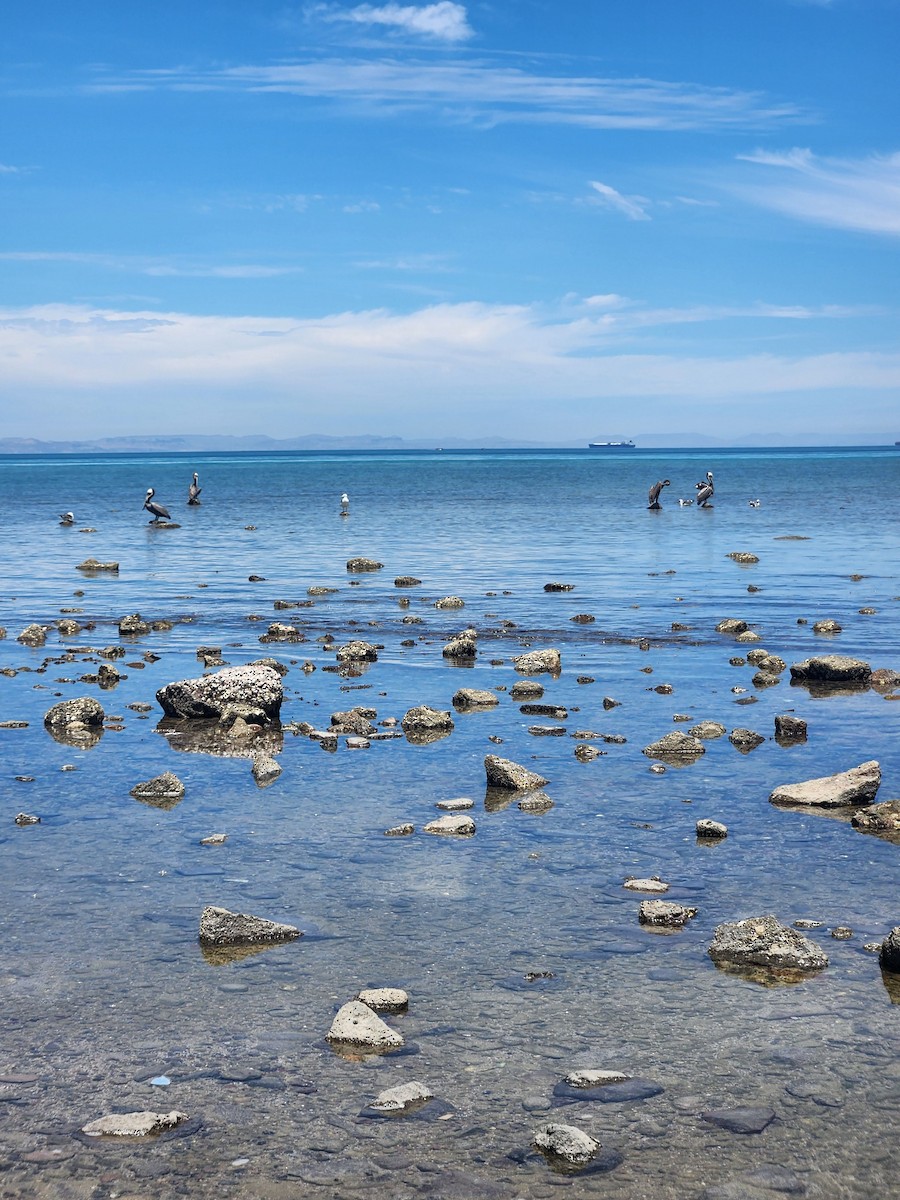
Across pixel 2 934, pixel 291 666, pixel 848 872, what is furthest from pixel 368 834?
pixel 291 666

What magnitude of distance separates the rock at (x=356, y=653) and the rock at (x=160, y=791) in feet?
27.5

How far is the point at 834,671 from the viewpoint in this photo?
19500 mm

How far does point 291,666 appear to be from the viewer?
21.4 m

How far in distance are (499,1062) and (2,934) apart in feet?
13.6

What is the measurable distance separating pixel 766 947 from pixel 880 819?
354cm

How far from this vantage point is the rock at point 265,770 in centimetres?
1390

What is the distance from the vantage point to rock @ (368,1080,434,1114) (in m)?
7.15

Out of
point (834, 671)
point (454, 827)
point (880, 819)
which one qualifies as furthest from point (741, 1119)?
point (834, 671)

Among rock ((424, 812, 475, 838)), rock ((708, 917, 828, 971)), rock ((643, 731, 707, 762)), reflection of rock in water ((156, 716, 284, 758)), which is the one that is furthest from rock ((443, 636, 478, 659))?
rock ((708, 917, 828, 971))

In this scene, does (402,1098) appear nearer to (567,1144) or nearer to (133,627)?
(567,1144)

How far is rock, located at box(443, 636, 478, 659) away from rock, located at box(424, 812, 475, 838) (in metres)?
10.0

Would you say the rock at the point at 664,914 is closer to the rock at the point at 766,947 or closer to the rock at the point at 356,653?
the rock at the point at 766,947

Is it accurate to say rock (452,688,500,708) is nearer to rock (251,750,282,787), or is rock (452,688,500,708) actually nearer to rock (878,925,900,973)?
rock (251,750,282,787)

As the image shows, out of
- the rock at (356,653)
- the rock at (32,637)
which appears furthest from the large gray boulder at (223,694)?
the rock at (32,637)
